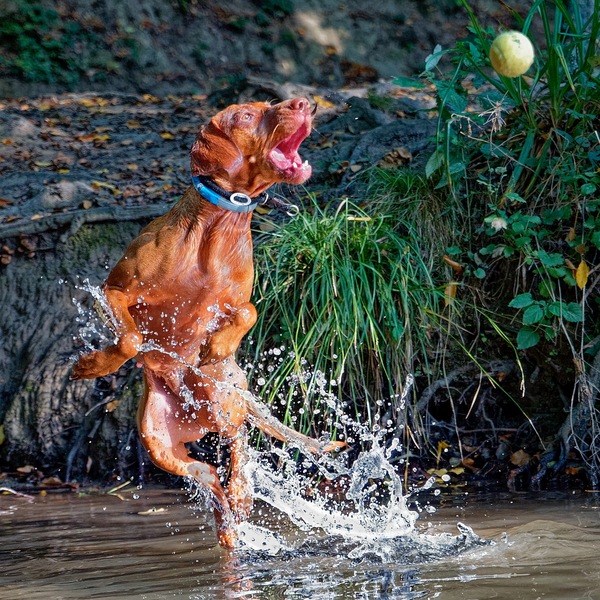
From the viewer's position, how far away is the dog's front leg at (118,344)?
10.2 ft

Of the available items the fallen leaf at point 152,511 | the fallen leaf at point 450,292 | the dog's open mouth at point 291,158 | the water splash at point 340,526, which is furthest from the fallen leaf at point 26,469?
the dog's open mouth at point 291,158

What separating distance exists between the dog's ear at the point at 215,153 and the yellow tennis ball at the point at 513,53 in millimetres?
881

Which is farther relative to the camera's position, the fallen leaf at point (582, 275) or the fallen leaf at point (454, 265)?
the fallen leaf at point (454, 265)

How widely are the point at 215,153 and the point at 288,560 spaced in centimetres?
147

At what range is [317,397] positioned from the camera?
5.17 meters

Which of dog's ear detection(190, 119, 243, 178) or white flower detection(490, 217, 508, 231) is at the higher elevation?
white flower detection(490, 217, 508, 231)

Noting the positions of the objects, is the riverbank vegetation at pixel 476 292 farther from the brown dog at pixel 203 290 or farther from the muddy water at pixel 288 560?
the brown dog at pixel 203 290

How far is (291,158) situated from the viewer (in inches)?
120

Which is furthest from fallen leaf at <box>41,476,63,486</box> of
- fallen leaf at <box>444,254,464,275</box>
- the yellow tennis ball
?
the yellow tennis ball

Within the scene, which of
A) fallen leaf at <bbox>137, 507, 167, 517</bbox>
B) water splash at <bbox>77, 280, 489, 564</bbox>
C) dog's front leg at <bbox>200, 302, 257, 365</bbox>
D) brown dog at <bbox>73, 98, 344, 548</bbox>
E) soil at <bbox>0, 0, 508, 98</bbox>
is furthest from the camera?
soil at <bbox>0, 0, 508, 98</bbox>

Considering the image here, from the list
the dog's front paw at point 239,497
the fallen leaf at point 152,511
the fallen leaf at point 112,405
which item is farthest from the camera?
the fallen leaf at point 112,405

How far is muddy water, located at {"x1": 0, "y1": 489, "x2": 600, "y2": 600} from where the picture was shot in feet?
9.58

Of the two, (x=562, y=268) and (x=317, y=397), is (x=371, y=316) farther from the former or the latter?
(x=562, y=268)

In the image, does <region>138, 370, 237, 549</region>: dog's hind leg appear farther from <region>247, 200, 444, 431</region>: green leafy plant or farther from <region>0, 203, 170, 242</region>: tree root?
<region>0, 203, 170, 242</region>: tree root
